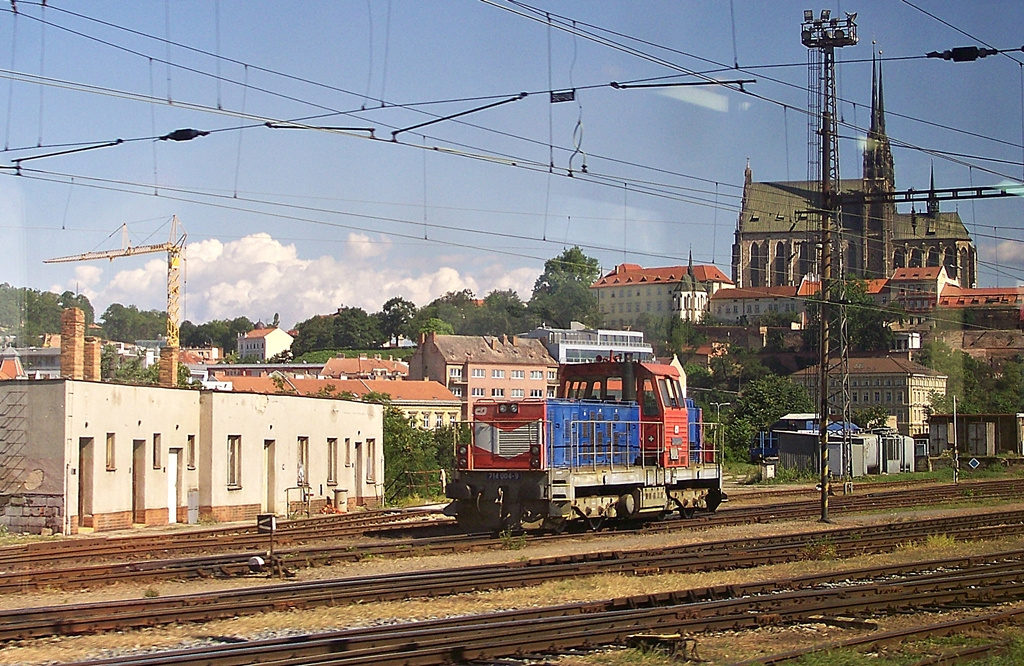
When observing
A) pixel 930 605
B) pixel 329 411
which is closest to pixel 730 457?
pixel 329 411

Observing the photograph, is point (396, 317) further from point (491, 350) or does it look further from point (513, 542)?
point (513, 542)

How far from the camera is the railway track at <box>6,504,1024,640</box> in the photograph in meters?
12.4

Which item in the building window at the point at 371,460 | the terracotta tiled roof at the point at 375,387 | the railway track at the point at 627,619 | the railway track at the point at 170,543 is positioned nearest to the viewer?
the railway track at the point at 627,619

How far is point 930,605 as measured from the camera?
14016mm

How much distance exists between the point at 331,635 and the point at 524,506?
11876 millimetres

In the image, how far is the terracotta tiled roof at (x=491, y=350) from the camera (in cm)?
12294

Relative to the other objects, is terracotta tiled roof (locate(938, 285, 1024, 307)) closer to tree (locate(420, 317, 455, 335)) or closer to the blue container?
tree (locate(420, 317, 455, 335))

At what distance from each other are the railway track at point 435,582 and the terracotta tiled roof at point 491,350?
99550 mm

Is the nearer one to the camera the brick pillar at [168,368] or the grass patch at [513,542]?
the grass patch at [513,542]

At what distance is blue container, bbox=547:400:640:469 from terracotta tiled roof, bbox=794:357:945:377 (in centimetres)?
9772

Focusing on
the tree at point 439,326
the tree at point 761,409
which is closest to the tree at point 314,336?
the tree at point 439,326

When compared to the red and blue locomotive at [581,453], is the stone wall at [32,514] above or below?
below

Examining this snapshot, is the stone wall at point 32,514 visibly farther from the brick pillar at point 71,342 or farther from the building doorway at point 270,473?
the building doorway at point 270,473

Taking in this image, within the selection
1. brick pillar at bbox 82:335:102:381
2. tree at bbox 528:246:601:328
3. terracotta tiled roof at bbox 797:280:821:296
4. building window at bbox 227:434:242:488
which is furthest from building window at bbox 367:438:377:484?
terracotta tiled roof at bbox 797:280:821:296
